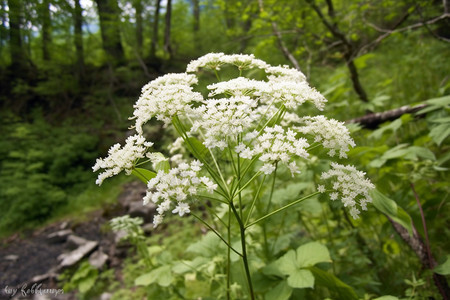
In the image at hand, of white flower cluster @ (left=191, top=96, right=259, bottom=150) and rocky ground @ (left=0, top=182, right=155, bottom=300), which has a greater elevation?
white flower cluster @ (left=191, top=96, right=259, bottom=150)

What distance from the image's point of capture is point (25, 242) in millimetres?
6824

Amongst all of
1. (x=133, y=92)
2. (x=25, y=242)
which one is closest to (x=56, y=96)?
(x=133, y=92)

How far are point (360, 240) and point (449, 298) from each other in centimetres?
110

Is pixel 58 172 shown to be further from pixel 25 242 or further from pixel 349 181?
pixel 349 181

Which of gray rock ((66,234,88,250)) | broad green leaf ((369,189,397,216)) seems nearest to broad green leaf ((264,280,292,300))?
broad green leaf ((369,189,397,216))

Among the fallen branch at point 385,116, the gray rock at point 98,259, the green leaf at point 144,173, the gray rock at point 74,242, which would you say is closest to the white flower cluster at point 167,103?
the green leaf at point 144,173

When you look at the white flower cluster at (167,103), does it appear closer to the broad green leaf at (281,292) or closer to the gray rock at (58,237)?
the broad green leaf at (281,292)

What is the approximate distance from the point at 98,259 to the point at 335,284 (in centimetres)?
482

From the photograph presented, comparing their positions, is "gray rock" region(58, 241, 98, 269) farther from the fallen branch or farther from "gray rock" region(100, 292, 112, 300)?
the fallen branch

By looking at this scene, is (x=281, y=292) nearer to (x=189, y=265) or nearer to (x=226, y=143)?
(x=189, y=265)

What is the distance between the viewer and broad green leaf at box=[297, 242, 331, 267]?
5.71 feet

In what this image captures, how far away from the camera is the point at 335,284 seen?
160 cm

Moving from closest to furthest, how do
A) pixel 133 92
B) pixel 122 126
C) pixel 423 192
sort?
pixel 423 192 < pixel 122 126 < pixel 133 92

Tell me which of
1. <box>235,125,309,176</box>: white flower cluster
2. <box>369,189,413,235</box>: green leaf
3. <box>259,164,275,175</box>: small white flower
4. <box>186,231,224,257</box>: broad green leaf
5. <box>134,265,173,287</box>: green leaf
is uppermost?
<box>235,125,309,176</box>: white flower cluster
